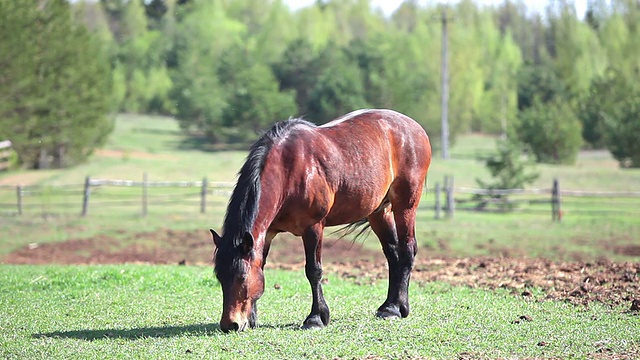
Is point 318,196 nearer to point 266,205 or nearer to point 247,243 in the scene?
point 266,205

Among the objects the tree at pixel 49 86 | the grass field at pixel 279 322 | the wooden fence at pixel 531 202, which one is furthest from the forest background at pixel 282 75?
the grass field at pixel 279 322

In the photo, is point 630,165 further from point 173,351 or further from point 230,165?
point 173,351

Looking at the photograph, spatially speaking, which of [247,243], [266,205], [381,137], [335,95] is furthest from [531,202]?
[335,95]

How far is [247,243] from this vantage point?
6379mm

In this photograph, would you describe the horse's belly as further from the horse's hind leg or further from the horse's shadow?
the horse's shadow

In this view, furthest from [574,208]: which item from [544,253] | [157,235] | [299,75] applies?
[299,75]

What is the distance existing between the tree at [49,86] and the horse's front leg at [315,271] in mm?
24733

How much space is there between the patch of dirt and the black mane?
3.29m

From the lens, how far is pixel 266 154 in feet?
22.4

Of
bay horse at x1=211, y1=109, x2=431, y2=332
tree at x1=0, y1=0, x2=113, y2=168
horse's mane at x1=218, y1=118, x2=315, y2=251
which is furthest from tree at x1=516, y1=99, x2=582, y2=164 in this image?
horse's mane at x1=218, y1=118, x2=315, y2=251

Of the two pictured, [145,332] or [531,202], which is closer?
[145,332]

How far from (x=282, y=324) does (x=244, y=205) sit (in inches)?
53.0

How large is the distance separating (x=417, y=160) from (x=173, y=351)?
3.24 meters

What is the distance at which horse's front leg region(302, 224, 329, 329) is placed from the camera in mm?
6926
